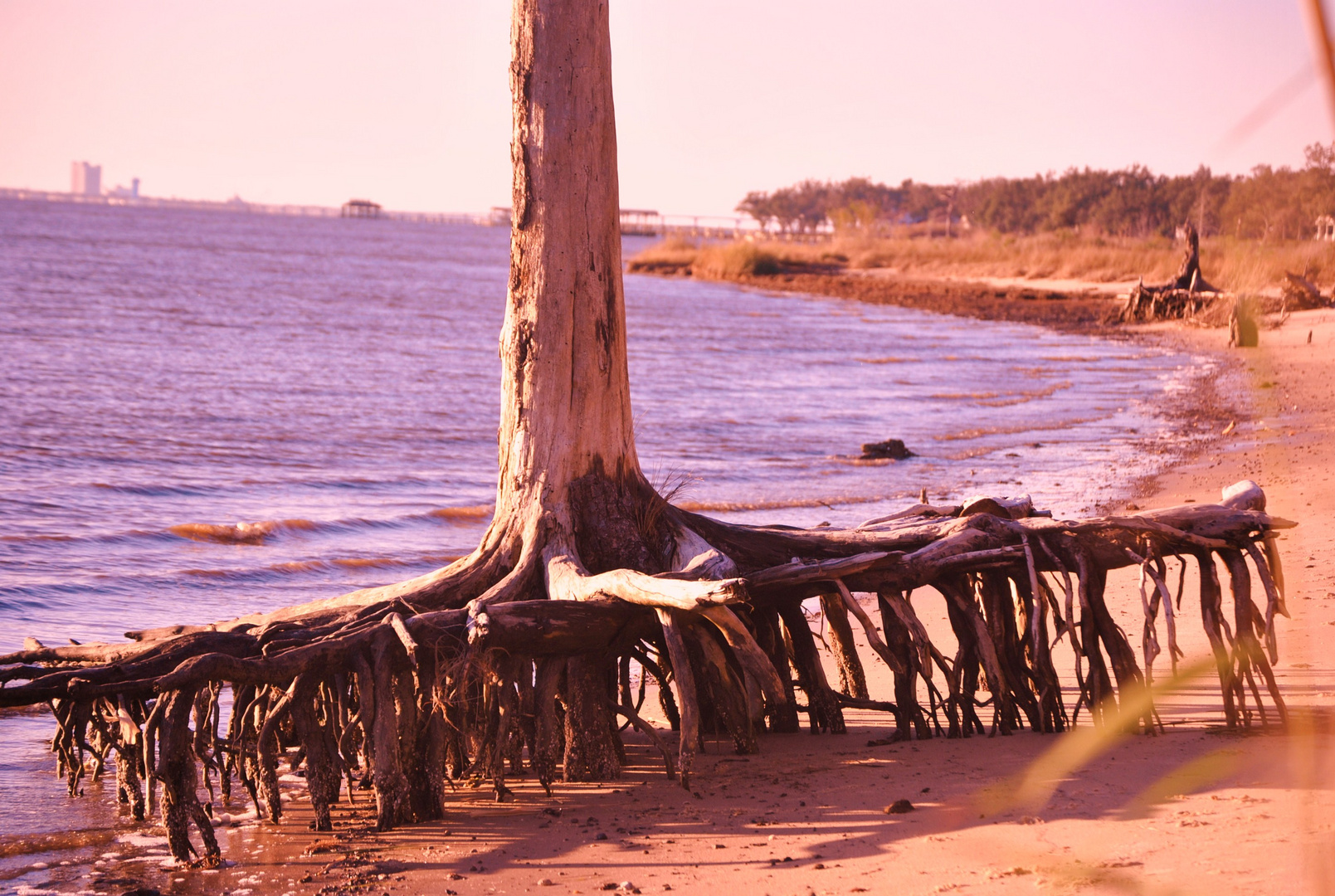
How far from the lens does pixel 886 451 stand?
16.7m

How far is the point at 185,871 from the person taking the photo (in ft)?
15.9

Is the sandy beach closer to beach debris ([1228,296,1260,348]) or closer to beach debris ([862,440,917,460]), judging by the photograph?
beach debris ([862,440,917,460])

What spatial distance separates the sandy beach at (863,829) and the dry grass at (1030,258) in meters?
28.1

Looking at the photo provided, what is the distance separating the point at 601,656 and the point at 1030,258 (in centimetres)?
6145

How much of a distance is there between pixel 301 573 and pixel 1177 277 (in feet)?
109

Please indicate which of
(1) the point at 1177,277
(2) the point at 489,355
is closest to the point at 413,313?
(2) the point at 489,355

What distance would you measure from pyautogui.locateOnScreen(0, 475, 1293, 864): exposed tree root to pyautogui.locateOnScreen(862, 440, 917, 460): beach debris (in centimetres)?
1023

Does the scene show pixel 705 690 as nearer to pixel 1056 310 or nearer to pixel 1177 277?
pixel 1177 277

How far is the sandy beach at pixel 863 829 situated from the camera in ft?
13.3

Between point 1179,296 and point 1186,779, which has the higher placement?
point 1179,296

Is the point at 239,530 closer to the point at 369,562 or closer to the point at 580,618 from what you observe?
the point at 369,562

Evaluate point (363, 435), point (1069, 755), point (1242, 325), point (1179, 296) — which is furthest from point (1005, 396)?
point (1069, 755)

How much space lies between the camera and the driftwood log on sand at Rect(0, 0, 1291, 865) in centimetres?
507

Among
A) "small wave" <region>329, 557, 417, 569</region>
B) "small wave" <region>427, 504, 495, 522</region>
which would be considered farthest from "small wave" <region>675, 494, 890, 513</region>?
"small wave" <region>329, 557, 417, 569</region>
